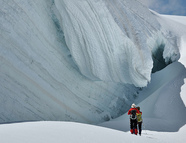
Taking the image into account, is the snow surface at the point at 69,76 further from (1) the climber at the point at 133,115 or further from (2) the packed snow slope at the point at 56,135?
(1) the climber at the point at 133,115

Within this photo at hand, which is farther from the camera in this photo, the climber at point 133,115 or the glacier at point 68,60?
the glacier at point 68,60

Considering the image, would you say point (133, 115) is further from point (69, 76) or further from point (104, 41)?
point (104, 41)

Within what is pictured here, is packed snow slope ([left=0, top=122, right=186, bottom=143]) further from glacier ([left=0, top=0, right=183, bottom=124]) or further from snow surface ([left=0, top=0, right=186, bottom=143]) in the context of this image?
glacier ([left=0, top=0, right=183, bottom=124])

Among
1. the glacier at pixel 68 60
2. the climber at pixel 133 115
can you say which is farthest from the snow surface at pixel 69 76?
the climber at pixel 133 115

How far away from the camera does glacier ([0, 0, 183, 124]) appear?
308 cm

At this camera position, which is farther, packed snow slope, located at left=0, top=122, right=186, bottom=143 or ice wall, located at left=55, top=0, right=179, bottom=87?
ice wall, located at left=55, top=0, right=179, bottom=87

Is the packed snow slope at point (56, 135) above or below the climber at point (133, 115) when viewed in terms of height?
above

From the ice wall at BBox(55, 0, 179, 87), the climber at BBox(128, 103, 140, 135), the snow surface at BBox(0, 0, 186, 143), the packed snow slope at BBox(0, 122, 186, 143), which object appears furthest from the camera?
the ice wall at BBox(55, 0, 179, 87)

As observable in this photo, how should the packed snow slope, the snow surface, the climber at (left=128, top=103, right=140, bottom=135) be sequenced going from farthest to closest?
the snow surface → the climber at (left=128, top=103, right=140, bottom=135) → the packed snow slope

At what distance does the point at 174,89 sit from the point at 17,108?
3.60 m

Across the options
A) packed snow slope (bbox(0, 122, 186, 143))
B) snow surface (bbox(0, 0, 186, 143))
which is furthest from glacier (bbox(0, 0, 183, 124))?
packed snow slope (bbox(0, 122, 186, 143))

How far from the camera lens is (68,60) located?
3816mm

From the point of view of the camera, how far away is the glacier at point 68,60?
3.08 m

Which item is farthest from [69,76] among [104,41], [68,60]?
[104,41]
